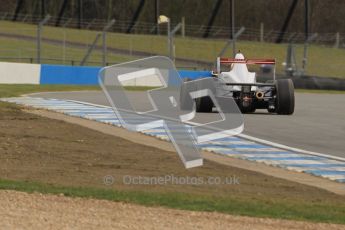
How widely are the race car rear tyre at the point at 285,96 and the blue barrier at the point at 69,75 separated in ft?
43.3

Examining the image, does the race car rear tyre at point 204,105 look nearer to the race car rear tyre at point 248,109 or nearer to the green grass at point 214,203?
the race car rear tyre at point 248,109

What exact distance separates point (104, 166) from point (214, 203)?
266cm

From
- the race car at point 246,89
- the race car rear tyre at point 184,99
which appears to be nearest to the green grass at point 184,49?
the race car at point 246,89

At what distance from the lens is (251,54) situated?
42156mm

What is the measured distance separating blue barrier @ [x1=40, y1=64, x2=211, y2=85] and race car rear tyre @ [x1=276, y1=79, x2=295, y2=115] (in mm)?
13206

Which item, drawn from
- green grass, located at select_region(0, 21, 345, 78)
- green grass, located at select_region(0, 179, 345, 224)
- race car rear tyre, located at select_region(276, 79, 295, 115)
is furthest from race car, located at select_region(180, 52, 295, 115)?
green grass, located at select_region(0, 21, 345, 78)

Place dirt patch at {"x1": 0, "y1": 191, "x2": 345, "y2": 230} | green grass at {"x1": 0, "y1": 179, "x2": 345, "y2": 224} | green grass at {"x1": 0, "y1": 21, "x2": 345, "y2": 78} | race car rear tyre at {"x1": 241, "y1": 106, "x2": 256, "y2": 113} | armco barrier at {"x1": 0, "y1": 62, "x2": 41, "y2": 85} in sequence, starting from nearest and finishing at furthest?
dirt patch at {"x1": 0, "y1": 191, "x2": 345, "y2": 230} < green grass at {"x1": 0, "y1": 179, "x2": 345, "y2": 224} < race car rear tyre at {"x1": 241, "y1": 106, "x2": 256, "y2": 113} < armco barrier at {"x1": 0, "y1": 62, "x2": 41, "y2": 85} < green grass at {"x1": 0, "y1": 21, "x2": 345, "y2": 78}

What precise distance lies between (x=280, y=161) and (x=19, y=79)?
2032cm

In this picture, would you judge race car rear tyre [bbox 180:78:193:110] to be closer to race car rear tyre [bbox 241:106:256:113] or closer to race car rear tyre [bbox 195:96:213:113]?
race car rear tyre [bbox 195:96:213:113]

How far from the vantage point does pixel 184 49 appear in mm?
44281

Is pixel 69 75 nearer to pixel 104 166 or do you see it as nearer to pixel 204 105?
pixel 204 105

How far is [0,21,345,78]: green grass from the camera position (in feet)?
131

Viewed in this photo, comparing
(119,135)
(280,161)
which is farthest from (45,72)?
(280,161)

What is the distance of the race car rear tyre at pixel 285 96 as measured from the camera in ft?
63.7
